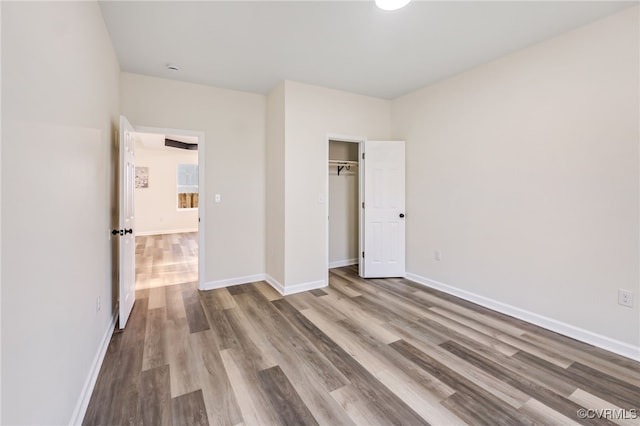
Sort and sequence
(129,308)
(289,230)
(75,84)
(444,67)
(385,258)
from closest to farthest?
(75,84) → (129,308) → (444,67) → (289,230) → (385,258)

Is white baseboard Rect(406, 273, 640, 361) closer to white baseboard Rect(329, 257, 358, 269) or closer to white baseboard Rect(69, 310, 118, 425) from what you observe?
white baseboard Rect(329, 257, 358, 269)

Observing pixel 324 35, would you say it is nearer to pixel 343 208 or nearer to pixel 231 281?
pixel 343 208

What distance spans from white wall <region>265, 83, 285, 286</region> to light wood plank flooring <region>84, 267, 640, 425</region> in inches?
31.7

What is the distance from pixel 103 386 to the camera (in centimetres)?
186

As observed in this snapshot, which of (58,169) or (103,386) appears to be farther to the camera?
(103,386)

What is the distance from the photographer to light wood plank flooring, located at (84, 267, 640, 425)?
1657 mm

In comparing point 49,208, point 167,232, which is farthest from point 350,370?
point 167,232

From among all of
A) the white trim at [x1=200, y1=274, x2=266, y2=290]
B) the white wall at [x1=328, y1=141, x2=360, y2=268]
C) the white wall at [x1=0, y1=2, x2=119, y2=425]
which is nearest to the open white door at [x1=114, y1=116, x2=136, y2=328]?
the white wall at [x1=0, y1=2, x2=119, y2=425]

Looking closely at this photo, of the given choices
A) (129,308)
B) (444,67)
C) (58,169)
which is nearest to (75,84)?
(58,169)

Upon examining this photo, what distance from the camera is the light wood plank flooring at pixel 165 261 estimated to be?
418cm

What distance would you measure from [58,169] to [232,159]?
102 inches

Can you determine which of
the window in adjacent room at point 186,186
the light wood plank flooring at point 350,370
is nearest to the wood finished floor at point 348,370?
the light wood plank flooring at point 350,370

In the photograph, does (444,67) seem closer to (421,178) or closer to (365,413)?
(421,178)

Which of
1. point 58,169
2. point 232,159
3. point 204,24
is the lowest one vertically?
point 58,169
